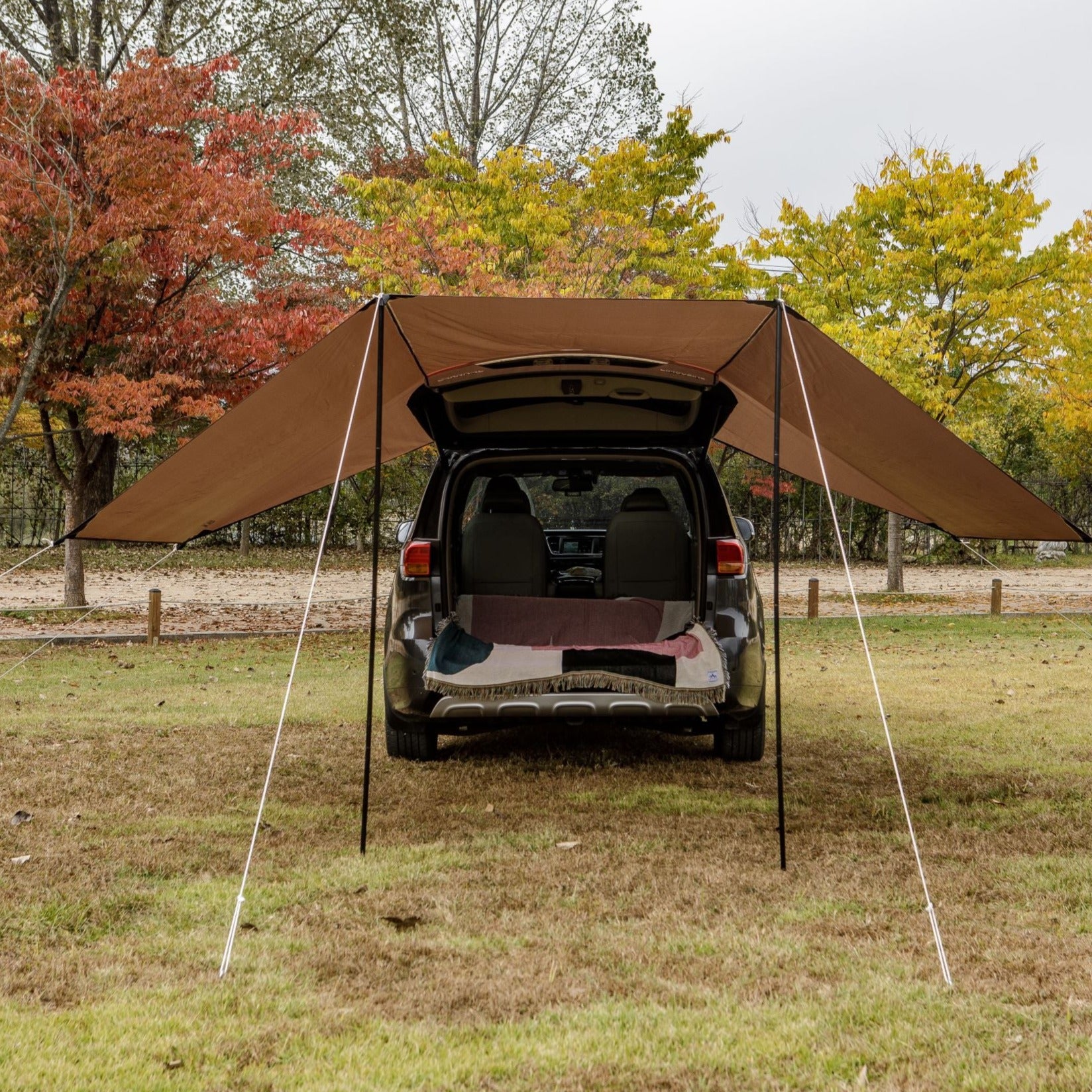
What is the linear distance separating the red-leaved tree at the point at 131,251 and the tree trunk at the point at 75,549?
41 millimetres

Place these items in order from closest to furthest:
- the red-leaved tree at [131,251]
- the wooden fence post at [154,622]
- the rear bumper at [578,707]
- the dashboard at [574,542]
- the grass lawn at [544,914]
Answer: the grass lawn at [544,914]
the rear bumper at [578,707]
the dashboard at [574,542]
the red-leaved tree at [131,251]
the wooden fence post at [154,622]

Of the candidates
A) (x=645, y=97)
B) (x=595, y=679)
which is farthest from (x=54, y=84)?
(x=645, y=97)

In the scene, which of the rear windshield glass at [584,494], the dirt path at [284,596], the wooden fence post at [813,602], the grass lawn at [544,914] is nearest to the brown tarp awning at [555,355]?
the rear windshield glass at [584,494]

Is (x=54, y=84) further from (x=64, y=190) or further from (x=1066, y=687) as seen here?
(x=1066, y=687)

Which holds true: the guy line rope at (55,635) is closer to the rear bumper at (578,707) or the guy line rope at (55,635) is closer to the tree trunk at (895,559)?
the rear bumper at (578,707)

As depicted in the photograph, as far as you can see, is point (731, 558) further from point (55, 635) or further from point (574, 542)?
point (55, 635)

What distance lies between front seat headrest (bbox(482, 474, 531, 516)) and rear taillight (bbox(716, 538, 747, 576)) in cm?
123

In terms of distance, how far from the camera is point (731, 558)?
5434 millimetres

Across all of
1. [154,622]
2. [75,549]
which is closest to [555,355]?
[154,622]

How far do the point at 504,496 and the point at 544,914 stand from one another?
297cm

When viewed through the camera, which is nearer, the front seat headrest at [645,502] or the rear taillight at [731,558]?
the rear taillight at [731,558]

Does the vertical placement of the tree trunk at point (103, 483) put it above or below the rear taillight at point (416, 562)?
above

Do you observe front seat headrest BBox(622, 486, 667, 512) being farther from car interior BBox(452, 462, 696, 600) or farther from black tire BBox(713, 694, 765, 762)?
black tire BBox(713, 694, 765, 762)

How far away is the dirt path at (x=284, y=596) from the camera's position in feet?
45.4
